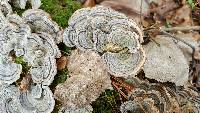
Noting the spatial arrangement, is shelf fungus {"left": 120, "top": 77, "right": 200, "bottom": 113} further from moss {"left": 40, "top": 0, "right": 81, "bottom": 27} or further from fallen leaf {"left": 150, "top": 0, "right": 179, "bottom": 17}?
fallen leaf {"left": 150, "top": 0, "right": 179, "bottom": 17}

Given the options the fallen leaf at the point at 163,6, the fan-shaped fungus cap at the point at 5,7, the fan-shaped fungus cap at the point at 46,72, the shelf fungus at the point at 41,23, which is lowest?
the fan-shaped fungus cap at the point at 46,72

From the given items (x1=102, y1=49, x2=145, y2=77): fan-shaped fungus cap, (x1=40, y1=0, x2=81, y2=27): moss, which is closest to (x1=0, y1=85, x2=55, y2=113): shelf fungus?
(x1=102, y1=49, x2=145, y2=77): fan-shaped fungus cap

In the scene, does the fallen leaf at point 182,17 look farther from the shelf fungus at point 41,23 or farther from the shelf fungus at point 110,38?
the shelf fungus at point 41,23

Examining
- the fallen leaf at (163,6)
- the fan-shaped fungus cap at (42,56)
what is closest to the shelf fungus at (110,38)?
the fan-shaped fungus cap at (42,56)

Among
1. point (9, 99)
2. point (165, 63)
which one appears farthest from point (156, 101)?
point (9, 99)

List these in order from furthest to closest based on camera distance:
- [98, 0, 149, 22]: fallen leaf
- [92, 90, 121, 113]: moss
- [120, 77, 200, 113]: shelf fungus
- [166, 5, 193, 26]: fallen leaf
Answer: [166, 5, 193, 26]: fallen leaf
[98, 0, 149, 22]: fallen leaf
[92, 90, 121, 113]: moss
[120, 77, 200, 113]: shelf fungus

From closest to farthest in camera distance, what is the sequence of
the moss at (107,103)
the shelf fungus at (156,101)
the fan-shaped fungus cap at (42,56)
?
1. the fan-shaped fungus cap at (42,56)
2. the shelf fungus at (156,101)
3. the moss at (107,103)

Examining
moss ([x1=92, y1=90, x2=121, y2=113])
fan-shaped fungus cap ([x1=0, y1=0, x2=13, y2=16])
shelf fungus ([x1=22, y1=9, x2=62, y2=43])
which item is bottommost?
moss ([x1=92, y1=90, x2=121, y2=113])

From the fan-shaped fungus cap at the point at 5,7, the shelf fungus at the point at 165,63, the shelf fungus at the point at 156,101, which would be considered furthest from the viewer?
the shelf fungus at the point at 165,63
